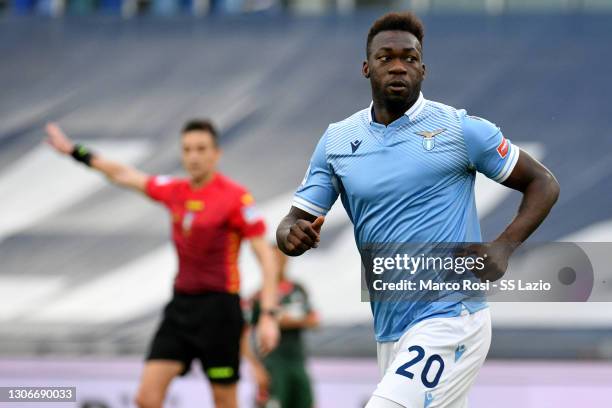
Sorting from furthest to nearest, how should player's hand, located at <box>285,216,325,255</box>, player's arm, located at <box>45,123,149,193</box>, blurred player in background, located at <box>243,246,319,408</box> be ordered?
blurred player in background, located at <box>243,246,319,408</box> → player's arm, located at <box>45,123,149,193</box> → player's hand, located at <box>285,216,325,255</box>

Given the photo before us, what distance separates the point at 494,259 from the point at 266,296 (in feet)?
12.4

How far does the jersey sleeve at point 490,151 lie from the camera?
191 inches

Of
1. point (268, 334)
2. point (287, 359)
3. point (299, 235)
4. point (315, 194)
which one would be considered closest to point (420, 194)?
point (315, 194)

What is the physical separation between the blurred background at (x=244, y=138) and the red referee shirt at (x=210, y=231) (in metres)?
2.48

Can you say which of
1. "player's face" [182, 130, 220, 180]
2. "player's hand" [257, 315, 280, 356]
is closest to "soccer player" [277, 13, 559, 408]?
"player's hand" [257, 315, 280, 356]

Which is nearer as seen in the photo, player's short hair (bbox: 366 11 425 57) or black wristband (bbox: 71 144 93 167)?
player's short hair (bbox: 366 11 425 57)

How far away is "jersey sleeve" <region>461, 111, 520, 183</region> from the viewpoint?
4855mm

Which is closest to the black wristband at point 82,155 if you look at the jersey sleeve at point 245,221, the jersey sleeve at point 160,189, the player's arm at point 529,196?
the jersey sleeve at point 160,189

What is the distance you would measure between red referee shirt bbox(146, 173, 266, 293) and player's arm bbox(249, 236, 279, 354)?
3.9 inches

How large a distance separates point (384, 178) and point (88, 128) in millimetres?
8471

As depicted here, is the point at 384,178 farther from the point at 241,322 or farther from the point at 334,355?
the point at 334,355

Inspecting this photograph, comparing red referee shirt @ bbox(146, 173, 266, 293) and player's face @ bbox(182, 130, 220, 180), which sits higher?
player's face @ bbox(182, 130, 220, 180)

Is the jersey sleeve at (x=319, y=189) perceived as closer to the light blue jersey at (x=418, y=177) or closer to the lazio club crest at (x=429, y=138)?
the light blue jersey at (x=418, y=177)

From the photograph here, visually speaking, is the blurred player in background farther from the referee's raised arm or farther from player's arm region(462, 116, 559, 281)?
player's arm region(462, 116, 559, 281)
